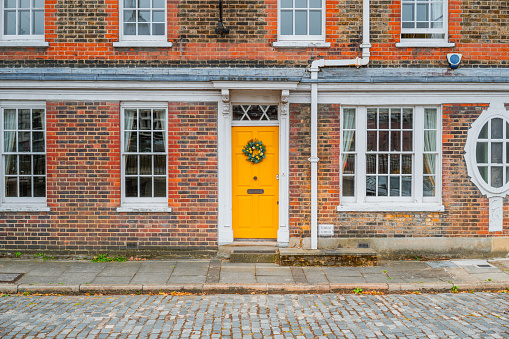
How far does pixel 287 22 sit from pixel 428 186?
449cm

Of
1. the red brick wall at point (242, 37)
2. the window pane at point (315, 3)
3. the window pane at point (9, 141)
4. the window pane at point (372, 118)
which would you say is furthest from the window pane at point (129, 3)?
the window pane at point (372, 118)

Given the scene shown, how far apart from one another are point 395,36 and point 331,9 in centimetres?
141

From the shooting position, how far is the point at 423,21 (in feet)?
29.5

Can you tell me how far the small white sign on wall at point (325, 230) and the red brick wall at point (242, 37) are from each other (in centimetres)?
333

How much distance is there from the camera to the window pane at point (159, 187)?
894 cm

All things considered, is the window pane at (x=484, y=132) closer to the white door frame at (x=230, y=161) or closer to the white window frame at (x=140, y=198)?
the white door frame at (x=230, y=161)

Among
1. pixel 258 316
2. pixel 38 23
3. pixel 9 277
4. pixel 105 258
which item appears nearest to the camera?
pixel 258 316

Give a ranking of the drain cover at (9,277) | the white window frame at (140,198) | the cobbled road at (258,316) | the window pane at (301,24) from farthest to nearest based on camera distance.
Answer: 1. the window pane at (301,24)
2. the white window frame at (140,198)
3. the drain cover at (9,277)
4. the cobbled road at (258,316)

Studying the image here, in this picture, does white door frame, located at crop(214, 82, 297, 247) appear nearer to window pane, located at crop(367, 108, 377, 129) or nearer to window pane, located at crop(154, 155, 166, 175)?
window pane, located at crop(154, 155, 166, 175)

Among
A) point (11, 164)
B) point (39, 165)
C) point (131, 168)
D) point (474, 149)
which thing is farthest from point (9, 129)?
point (474, 149)

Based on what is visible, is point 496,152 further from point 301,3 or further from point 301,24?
point 301,3

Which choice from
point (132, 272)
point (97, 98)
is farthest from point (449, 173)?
point (97, 98)

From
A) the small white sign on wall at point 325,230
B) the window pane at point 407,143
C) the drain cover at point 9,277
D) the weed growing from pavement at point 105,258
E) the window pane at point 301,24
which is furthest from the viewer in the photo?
the window pane at point 407,143

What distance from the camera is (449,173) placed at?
29.2 feet
